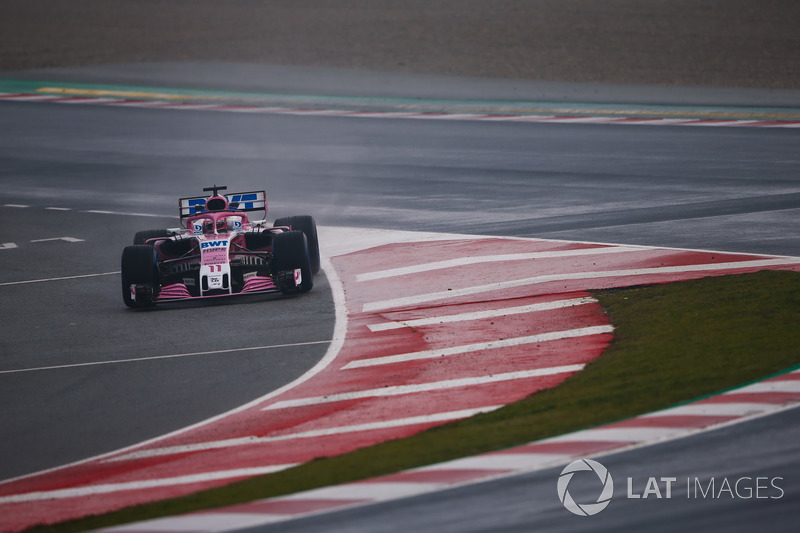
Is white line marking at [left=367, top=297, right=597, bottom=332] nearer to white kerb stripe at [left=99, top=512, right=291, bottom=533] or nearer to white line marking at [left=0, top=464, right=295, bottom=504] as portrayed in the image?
white line marking at [left=0, top=464, right=295, bottom=504]

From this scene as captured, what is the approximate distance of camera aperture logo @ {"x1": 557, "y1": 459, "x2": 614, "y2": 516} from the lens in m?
7.50

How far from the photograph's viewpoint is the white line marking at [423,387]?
1141 cm

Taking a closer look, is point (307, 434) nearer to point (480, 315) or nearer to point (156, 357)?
point (156, 357)

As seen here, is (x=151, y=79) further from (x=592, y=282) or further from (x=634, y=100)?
(x=592, y=282)

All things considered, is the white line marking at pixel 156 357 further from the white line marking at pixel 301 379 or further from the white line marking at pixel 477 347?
the white line marking at pixel 477 347

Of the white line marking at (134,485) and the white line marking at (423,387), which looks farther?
the white line marking at (423,387)

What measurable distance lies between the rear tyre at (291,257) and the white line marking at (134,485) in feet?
23.1

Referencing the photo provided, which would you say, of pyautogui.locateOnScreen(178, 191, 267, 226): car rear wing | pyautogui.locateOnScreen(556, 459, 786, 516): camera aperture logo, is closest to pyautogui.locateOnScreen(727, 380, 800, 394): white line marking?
pyautogui.locateOnScreen(556, 459, 786, 516): camera aperture logo

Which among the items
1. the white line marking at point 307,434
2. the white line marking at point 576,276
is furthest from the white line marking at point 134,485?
the white line marking at point 576,276

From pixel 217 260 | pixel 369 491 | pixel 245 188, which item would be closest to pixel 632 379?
pixel 369 491

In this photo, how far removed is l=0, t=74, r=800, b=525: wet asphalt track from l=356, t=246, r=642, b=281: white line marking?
905 millimetres

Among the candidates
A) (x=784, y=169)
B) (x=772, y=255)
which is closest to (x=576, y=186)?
(x=784, y=169)

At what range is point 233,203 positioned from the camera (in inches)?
714

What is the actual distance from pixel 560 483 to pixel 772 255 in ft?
33.4
